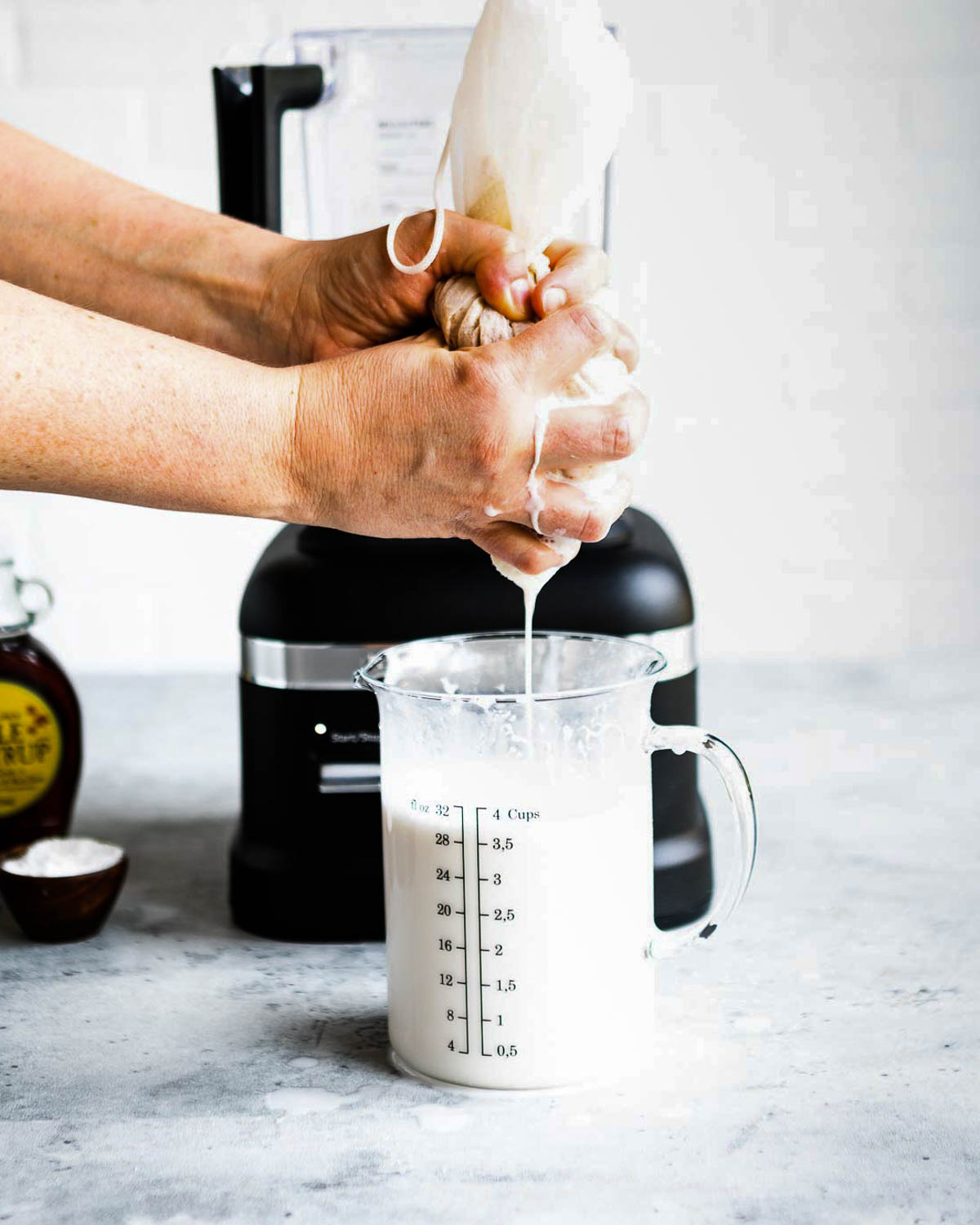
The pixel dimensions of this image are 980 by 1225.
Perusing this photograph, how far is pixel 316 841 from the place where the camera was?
919 millimetres

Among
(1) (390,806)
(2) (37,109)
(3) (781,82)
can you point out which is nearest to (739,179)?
(3) (781,82)

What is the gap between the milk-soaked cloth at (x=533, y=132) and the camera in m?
0.72

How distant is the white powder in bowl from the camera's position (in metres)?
0.92

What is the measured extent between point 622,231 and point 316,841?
1017 mm

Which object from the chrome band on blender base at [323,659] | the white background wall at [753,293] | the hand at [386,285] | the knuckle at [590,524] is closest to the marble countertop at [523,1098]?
the chrome band on blender base at [323,659]

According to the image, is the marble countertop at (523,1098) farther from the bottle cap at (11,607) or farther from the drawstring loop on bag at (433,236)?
the drawstring loop on bag at (433,236)

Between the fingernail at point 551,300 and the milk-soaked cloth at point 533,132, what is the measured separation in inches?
0.5

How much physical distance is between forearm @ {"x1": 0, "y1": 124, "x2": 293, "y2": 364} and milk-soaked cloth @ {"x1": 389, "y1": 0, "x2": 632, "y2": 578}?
214 mm

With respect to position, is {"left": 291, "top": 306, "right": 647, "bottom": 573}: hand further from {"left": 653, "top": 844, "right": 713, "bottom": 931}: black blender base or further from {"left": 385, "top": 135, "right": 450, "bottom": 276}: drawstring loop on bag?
{"left": 653, "top": 844, "right": 713, "bottom": 931}: black blender base

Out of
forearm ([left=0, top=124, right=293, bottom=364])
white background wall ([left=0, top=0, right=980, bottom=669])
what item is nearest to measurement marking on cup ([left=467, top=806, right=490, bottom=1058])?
forearm ([left=0, top=124, right=293, bottom=364])

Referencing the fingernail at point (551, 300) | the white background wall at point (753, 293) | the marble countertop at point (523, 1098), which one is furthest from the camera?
the white background wall at point (753, 293)

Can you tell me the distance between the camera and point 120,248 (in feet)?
3.10

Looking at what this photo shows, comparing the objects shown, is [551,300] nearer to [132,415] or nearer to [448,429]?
[448,429]

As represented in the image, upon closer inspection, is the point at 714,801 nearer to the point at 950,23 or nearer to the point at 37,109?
the point at 950,23
